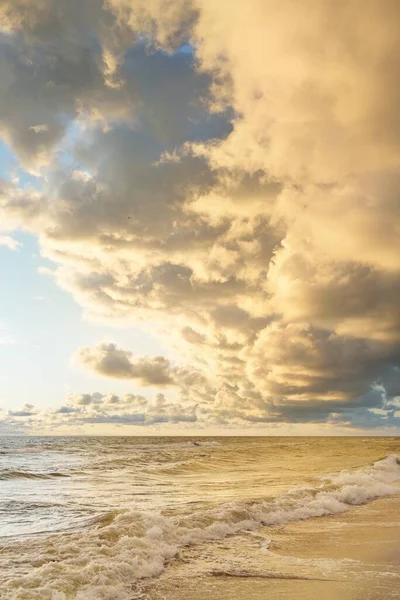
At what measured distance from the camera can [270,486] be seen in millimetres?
20547

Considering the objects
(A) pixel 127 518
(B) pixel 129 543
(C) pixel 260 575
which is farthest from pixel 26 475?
(C) pixel 260 575

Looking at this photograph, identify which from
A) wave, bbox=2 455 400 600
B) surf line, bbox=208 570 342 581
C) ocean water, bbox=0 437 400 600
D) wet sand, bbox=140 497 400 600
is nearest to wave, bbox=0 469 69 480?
ocean water, bbox=0 437 400 600

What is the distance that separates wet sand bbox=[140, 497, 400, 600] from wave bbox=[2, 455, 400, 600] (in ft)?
1.42

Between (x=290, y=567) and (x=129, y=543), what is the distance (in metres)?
3.10

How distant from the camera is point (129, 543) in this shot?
9641mm

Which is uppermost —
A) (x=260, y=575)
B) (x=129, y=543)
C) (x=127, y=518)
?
(x=127, y=518)

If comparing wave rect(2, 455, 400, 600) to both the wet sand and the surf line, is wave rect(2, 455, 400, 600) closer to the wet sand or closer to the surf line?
the wet sand

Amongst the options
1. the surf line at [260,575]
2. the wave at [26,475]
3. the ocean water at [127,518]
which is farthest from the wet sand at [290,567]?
the wave at [26,475]

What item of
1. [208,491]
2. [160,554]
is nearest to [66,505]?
[208,491]

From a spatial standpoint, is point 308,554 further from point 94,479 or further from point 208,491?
point 94,479

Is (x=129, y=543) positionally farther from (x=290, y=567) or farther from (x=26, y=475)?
(x=26, y=475)

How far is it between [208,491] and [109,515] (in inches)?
269

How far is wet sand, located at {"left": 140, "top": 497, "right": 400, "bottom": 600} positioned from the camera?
7141mm

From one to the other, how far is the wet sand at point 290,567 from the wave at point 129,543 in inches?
17.0
